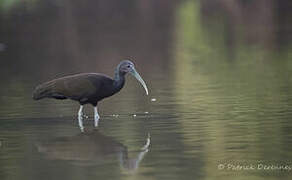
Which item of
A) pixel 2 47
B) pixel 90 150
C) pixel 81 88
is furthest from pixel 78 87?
pixel 2 47

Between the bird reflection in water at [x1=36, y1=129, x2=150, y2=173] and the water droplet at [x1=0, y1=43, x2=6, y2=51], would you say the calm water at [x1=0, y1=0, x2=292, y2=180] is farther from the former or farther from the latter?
the water droplet at [x1=0, y1=43, x2=6, y2=51]

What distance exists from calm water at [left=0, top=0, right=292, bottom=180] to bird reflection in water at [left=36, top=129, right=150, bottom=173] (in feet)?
0.04

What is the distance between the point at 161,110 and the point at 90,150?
3583 mm

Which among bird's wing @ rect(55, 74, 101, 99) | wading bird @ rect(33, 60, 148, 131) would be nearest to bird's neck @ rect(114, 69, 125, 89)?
wading bird @ rect(33, 60, 148, 131)

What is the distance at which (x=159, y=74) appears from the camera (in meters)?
23.1

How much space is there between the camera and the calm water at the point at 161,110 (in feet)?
37.7

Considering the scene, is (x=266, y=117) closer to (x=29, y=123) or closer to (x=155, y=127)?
(x=155, y=127)

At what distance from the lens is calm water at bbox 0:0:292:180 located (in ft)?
37.7

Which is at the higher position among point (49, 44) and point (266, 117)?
point (49, 44)

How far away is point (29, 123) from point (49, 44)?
70.6 feet

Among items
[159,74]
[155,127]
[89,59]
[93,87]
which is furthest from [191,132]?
[89,59]

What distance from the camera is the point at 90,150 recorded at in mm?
12742

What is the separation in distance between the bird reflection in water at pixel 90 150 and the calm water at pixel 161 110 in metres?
0.01

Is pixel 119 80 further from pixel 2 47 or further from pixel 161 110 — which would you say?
pixel 2 47
